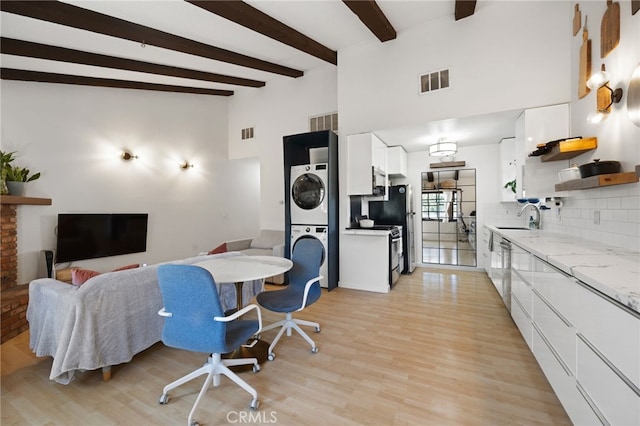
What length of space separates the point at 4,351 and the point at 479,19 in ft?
20.3

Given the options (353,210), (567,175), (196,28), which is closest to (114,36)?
(196,28)

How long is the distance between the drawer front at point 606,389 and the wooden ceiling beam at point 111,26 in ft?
15.6

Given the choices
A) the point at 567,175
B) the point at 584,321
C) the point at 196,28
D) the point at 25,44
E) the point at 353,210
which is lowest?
the point at 584,321

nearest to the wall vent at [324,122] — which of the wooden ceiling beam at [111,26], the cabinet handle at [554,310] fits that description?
the wooden ceiling beam at [111,26]

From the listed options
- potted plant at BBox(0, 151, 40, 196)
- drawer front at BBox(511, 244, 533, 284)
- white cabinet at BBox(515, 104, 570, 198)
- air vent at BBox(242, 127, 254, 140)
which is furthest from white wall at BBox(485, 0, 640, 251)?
potted plant at BBox(0, 151, 40, 196)

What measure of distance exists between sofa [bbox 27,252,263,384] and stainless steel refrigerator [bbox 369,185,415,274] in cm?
380

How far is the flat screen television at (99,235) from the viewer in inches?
150

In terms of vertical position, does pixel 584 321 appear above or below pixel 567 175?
below

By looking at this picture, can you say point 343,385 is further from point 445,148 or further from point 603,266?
point 445,148

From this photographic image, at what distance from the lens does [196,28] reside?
327 cm

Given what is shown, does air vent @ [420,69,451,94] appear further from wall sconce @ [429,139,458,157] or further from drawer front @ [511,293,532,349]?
drawer front @ [511,293,532,349]

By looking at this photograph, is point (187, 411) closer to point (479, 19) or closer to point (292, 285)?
point (292, 285)

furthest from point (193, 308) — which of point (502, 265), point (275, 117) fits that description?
point (275, 117)

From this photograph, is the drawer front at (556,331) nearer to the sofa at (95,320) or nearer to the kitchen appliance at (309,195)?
the kitchen appliance at (309,195)
